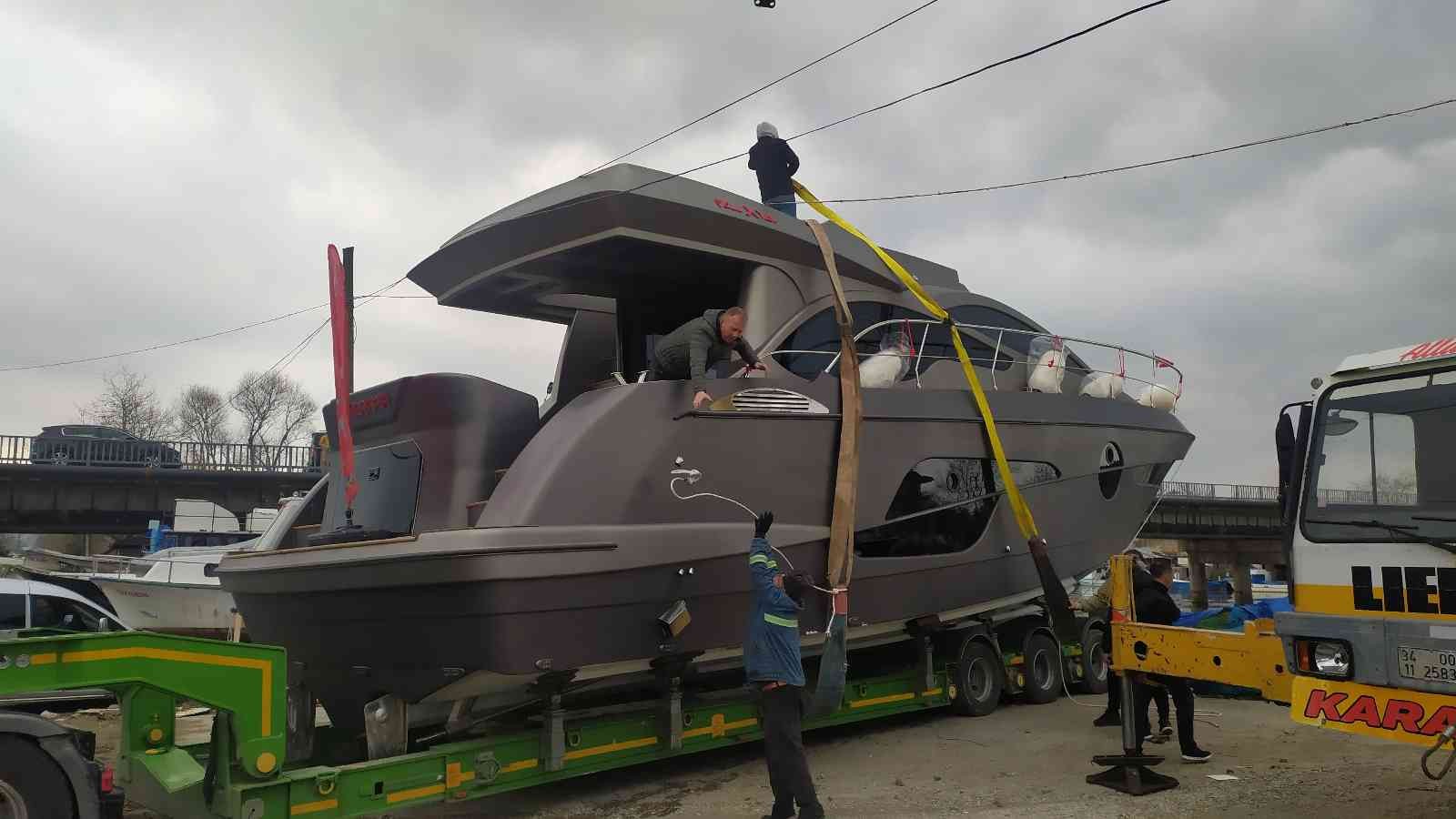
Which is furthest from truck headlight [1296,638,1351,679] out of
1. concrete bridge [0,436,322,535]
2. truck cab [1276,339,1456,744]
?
concrete bridge [0,436,322,535]

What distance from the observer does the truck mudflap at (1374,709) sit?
409cm

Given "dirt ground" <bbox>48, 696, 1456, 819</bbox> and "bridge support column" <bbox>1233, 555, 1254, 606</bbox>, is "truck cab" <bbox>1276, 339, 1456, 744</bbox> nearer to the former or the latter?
"dirt ground" <bbox>48, 696, 1456, 819</bbox>

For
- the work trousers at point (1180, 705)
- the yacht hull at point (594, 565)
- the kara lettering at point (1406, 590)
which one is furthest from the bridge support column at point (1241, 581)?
the kara lettering at point (1406, 590)

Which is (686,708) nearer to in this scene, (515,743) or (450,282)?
(515,743)

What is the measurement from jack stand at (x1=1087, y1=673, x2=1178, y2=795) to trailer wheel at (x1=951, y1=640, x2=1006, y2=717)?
2255 mm

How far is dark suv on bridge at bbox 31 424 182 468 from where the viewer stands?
2769cm

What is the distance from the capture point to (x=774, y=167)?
8.80 meters

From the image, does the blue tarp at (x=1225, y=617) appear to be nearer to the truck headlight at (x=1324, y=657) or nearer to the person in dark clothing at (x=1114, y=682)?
the person in dark clothing at (x=1114, y=682)

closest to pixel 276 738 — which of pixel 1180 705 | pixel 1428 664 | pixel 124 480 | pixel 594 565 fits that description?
pixel 594 565

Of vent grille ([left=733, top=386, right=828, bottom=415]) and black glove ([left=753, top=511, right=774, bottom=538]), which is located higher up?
vent grille ([left=733, top=386, right=828, bottom=415])

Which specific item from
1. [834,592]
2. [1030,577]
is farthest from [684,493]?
[1030,577]

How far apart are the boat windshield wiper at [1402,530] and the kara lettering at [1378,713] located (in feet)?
2.15

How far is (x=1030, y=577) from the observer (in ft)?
28.7

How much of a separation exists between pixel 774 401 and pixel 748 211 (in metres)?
1.40
